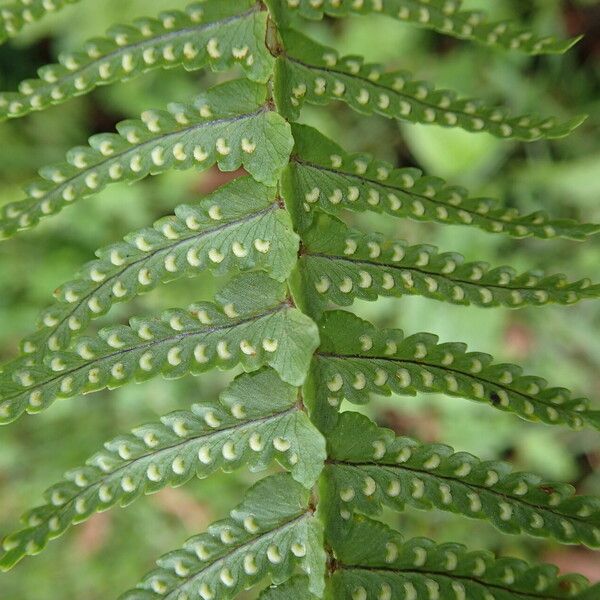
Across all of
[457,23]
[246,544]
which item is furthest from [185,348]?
[457,23]

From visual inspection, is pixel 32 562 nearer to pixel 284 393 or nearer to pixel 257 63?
pixel 284 393

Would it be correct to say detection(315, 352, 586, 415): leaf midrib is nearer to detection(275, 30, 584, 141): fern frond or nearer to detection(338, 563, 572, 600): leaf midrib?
detection(338, 563, 572, 600): leaf midrib

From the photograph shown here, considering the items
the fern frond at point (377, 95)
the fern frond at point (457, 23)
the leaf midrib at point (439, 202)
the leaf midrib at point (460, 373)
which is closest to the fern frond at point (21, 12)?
the fern frond at point (377, 95)

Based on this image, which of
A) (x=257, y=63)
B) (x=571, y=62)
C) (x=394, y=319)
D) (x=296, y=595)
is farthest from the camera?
(x=571, y=62)

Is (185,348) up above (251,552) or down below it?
above

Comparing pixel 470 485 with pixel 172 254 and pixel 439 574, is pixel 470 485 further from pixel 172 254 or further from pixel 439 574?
pixel 172 254

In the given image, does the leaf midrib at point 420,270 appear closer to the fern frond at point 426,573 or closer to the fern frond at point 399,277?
the fern frond at point 399,277

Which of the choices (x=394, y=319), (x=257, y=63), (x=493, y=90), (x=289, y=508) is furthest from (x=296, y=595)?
(x=493, y=90)
